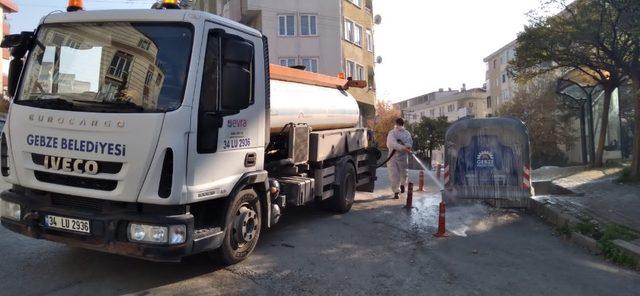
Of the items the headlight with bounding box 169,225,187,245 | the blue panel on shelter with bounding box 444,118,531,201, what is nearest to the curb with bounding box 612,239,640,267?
the blue panel on shelter with bounding box 444,118,531,201

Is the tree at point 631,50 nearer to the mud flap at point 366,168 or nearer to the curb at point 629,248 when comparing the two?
the curb at point 629,248

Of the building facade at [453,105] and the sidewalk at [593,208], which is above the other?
the building facade at [453,105]

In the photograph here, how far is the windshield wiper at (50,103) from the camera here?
4.90m

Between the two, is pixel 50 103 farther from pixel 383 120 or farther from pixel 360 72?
pixel 383 120

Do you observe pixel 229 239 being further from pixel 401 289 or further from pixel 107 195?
pixel 401 289

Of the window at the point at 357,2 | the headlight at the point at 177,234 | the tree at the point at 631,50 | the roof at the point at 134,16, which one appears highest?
the window at the point at 357,2

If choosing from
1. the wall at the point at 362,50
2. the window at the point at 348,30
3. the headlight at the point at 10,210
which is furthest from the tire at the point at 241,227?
the window at the point at 348,30

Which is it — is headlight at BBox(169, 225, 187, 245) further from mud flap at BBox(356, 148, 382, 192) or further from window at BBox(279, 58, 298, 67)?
window at BBox(279, 58, 298, 67)

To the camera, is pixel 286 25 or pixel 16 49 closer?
pixel 16 49

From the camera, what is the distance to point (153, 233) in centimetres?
468

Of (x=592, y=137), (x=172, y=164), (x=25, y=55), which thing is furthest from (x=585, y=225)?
(x=592, y=137)

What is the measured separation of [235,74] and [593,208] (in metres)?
7.39

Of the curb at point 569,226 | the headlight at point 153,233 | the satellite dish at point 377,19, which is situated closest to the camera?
the headlight at point 153,233

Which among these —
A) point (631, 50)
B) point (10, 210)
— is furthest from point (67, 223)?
point (631, 50)
